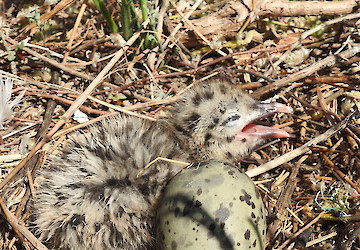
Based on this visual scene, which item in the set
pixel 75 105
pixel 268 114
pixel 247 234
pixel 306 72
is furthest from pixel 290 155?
pixel 75 105

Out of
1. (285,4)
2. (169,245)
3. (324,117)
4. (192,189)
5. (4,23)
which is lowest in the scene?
(324,117)

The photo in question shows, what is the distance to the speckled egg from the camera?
1909mm

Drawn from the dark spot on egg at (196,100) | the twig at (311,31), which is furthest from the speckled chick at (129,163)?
the twig at (311,31)

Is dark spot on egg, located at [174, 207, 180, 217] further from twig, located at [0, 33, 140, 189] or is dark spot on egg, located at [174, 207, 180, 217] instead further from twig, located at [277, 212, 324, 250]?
twig, located at [0, 33, 140, 189]

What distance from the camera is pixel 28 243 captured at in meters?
2.21

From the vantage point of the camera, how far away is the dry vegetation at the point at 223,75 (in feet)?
8.29

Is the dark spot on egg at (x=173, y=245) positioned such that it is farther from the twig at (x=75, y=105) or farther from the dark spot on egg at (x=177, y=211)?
the twig at (x=75, y=105)

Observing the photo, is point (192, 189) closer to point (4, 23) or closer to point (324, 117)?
point (324, 117)

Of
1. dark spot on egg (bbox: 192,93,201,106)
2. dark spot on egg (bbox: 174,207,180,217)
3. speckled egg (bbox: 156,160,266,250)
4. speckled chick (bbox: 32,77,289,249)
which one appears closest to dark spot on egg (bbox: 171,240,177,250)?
speckled egg (bbox: 156,160,266,250)

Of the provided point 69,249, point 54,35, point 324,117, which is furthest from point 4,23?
point 324,117

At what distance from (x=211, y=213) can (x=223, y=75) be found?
1186 millimetres

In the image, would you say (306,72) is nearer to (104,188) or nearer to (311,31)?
(311,31)

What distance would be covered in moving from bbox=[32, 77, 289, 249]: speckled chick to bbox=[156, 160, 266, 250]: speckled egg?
20 centimetres

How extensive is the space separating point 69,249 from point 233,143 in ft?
3.76
